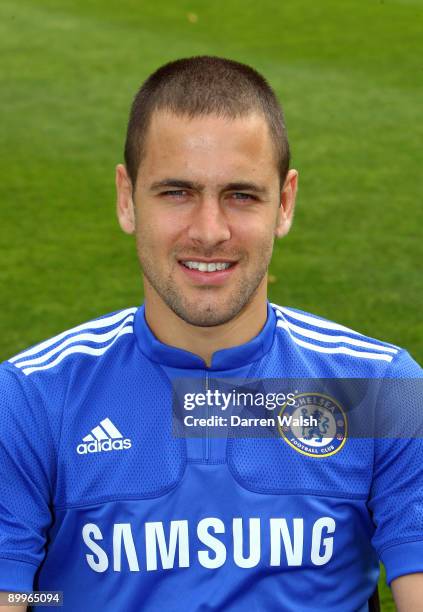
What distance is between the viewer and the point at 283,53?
1092 cm

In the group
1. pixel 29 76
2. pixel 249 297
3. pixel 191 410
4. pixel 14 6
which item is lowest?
pixel 191 410

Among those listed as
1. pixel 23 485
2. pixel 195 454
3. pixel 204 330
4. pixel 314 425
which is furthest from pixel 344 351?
pixel 23 485

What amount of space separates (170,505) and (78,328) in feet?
1.74

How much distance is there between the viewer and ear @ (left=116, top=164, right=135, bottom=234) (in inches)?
106

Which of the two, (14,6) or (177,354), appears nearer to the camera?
(177,354)

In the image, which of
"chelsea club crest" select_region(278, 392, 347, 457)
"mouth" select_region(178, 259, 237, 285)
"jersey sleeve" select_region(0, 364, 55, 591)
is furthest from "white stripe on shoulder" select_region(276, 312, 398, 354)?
"jersey sleeve" select_region(0, 364, 55, 591)

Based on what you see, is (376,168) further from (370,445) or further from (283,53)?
(370,445)

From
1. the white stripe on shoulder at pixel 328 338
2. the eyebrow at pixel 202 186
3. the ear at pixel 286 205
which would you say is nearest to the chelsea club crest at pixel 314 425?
the white stripe on shoulder at pixel 328 338

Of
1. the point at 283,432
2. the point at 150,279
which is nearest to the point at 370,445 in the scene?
the point at 283,432

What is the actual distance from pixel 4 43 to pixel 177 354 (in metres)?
9.28

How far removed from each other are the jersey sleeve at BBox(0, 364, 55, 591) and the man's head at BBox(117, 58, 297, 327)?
16.4 inches

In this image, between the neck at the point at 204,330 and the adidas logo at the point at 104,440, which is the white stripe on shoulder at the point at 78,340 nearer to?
the neck at the point at 204,330

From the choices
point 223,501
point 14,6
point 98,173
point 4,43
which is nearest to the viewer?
point 223,501

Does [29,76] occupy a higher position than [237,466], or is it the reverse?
[29,76]
